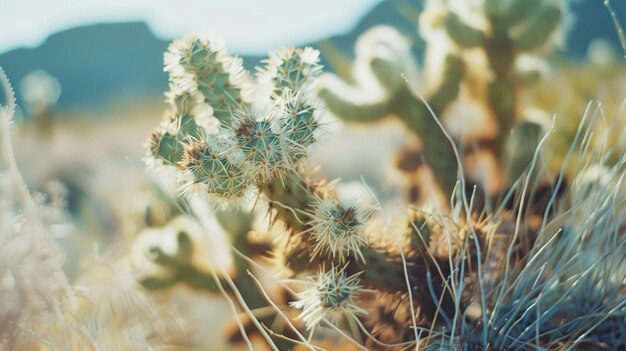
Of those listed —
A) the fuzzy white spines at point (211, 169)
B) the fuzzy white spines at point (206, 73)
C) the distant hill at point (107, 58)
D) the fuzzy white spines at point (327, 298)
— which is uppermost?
the fuzzy white spines at point (206, 73)

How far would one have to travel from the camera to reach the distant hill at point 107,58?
4.84m

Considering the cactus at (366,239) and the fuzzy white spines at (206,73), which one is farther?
the fuzzy white spines at (206,73)

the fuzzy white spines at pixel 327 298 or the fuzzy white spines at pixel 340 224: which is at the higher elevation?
the fuzzy white spines at pixel 340 224

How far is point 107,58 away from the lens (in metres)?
5.87

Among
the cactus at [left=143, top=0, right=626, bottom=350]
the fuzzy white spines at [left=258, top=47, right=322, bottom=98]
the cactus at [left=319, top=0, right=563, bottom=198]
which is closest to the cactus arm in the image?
the cactus at [left=319, top=0, right=563, bottom=198]

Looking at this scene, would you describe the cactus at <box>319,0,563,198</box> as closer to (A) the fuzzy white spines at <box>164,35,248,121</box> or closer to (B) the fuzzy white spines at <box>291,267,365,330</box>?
(A) the fuzzy white spines at <box>164,35,248,121</box>

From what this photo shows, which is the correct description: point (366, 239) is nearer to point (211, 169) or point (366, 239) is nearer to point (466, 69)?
point (211, 169)

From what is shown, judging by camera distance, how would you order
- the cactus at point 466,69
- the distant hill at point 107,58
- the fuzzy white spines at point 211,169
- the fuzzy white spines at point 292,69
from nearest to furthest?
the fuzzy white spines at point 211,169, the fuzzy white spines at point 292,69, the cactus at point 466,69, the distant hill at point 107,58

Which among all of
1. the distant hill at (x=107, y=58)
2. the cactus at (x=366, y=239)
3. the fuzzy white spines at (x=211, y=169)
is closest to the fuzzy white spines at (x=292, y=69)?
the cactus at (x=366, y=239)

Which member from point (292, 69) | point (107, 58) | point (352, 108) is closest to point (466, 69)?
point (352, 108)

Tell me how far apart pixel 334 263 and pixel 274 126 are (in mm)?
199

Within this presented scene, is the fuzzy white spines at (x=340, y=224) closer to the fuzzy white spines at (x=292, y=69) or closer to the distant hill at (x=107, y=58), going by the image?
the fuzzy white spines at (x=292, y=69)

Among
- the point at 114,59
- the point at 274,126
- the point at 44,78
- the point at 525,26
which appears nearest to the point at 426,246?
the point at 274,126

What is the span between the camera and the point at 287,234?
0.90 m
